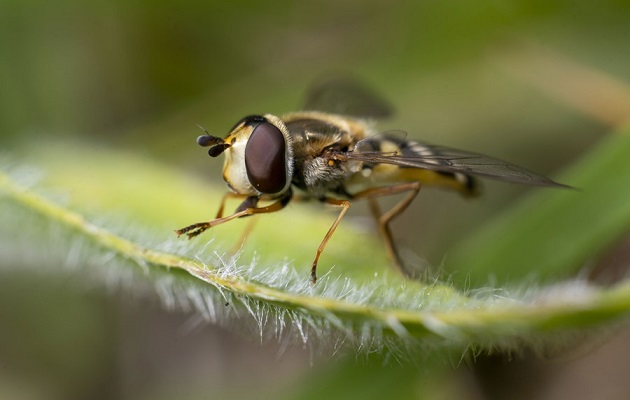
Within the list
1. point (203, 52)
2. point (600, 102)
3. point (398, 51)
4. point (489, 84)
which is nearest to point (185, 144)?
point (203, 52)

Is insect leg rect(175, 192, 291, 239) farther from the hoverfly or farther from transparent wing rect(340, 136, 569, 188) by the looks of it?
transparent wing rect(340, 136, 569, 188)

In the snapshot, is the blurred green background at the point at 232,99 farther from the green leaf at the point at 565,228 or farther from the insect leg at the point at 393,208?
the insect leg at the point at 393,208

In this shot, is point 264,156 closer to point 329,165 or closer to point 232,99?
point 329,165

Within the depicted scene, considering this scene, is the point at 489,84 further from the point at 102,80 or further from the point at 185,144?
the point at 102,80

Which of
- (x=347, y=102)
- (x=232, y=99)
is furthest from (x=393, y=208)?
(x=232, y=99)

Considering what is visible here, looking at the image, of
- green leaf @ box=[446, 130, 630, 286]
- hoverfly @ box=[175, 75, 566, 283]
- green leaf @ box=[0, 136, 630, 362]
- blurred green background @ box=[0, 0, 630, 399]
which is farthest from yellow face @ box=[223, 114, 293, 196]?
blurred green background @ box=[0, 0, 630, 399]

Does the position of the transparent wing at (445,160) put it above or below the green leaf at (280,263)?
above

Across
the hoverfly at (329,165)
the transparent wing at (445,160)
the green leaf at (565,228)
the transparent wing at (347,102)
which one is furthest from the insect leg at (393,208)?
the transparent wing at (347,102)
